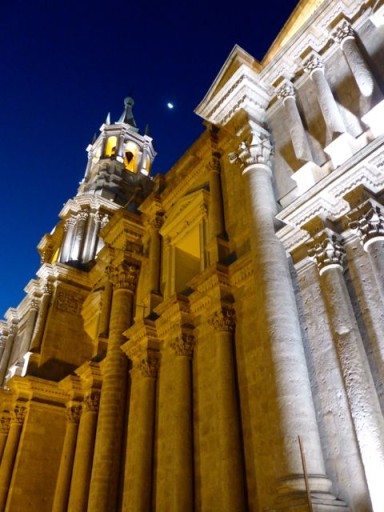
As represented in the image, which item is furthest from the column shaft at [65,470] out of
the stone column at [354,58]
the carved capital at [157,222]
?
→ the stone column at [354,58]

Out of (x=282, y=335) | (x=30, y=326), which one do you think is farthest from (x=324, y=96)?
(x=30, y=326)

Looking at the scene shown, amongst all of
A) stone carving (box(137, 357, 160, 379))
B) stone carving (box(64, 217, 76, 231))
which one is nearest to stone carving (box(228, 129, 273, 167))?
stone carving (box(137, 357, 160, 379))

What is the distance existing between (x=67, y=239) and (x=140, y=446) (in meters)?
13.7

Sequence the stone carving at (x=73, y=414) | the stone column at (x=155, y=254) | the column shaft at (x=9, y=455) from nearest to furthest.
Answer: the stone column at (x=155, y=254) < the column shaft at (x=9, y=455) < the stone carving at (x=73, y=414)

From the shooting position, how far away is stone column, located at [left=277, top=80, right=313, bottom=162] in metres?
10.6

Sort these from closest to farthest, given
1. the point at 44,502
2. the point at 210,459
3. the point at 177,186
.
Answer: the point at 210,459, the point at 44,502, the point at 177,186

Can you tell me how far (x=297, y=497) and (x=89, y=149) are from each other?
3010cm

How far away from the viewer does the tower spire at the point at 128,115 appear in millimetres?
36719

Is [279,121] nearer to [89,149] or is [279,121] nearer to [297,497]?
[297,497]

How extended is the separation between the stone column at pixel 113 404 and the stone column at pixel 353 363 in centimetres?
755

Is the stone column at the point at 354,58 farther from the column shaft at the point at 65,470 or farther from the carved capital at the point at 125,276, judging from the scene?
the column shaft at the point at 65,470

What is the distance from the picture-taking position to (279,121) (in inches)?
493

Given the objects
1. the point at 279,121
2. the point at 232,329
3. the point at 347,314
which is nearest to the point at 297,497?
the point at 347,314

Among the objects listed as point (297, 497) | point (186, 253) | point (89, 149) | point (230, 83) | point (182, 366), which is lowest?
point (297, 497)
